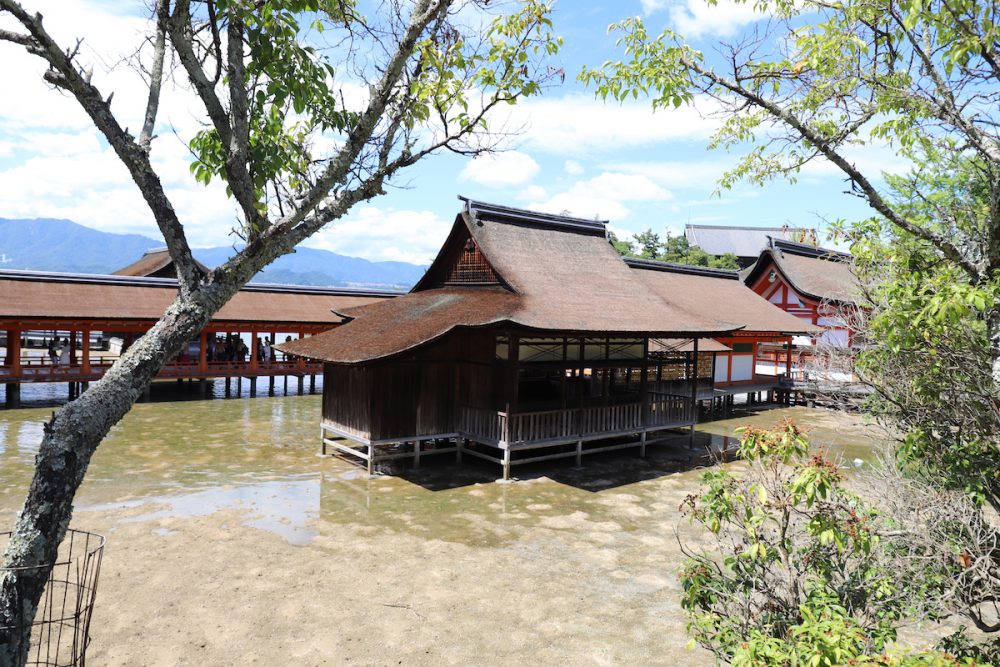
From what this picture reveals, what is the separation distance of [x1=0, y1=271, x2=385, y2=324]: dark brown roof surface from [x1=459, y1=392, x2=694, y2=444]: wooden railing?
1216 cm

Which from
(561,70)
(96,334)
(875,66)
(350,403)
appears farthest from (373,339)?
(96,334)

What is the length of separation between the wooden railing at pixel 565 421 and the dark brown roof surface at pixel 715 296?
26.0 feet

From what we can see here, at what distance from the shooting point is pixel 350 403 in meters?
15.0

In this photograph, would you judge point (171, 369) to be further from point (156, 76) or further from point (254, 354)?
point (156, 76)

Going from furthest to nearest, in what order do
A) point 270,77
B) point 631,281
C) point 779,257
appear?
point 779,257 < point 631,281 < point 270,77

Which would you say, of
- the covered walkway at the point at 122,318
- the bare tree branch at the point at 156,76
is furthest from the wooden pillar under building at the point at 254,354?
the bare tree branch at the point at 156,76

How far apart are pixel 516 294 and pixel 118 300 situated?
650 inches

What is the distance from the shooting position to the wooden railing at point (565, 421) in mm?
14641

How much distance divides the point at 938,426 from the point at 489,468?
11.1 metres

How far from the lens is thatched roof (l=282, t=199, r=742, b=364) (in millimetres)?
14258

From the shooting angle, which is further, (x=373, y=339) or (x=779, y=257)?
(x=779, y=257)

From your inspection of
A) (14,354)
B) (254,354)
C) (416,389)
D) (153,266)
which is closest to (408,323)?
(416,389)

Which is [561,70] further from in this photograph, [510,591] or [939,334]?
[510,591]

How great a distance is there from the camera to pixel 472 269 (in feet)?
58.9
